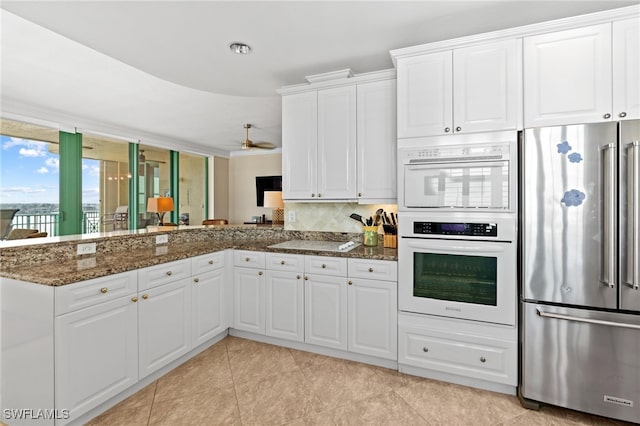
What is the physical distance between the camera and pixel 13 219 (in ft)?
15.6

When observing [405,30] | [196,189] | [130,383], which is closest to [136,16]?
[405,30]

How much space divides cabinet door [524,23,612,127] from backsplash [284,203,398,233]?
1394 mm

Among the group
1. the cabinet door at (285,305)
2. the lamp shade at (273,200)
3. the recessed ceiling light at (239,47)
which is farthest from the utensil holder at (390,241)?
the lamp shade at (273,200)

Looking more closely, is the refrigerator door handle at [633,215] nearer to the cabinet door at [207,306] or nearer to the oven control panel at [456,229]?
the oven control panel at [456,229]

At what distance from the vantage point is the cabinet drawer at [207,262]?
8.64ft

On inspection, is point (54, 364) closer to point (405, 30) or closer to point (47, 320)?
point (47, 320)

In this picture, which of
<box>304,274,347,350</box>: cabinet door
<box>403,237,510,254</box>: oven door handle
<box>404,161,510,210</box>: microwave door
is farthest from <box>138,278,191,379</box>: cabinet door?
<box>404,161,510,210</box>: microwave door

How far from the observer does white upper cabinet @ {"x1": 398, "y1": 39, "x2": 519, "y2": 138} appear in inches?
84.4

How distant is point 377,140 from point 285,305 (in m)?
1.64

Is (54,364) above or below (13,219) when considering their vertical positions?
below

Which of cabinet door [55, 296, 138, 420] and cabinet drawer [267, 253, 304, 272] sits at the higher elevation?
cabinet drawer [267, 253, 304, 272]

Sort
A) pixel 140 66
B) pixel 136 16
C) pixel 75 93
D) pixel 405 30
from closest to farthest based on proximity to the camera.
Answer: pixel 136 16 < pixel 405 30 < pixel 140 66 < pixel 75 93

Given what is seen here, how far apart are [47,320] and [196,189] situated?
669 centimetres

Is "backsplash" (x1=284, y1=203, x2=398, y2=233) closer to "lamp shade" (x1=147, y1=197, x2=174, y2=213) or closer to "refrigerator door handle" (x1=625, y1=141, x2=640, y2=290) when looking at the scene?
"refrigerator door handle" (x1=625, y1=141, x2=640, y2=290)
